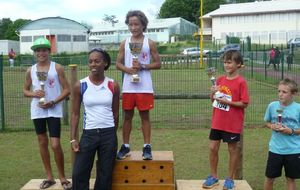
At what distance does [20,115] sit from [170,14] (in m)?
109

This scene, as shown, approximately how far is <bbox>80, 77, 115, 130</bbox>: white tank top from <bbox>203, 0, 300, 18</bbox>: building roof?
74.4 m

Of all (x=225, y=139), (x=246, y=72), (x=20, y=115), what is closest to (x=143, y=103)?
(x=225, y=139)

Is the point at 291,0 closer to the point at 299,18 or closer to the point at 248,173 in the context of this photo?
the point at 299,18

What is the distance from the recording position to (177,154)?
953cm

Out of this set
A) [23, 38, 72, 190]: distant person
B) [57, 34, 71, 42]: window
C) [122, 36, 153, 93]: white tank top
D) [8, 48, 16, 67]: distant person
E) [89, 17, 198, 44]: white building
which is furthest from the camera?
[89, 17, 198, 44]: white building

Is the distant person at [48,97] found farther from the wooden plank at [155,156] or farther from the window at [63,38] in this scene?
the window at [63,38]

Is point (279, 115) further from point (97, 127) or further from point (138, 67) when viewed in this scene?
point (97, 127)

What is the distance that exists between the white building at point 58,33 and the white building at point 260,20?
19.9 meters

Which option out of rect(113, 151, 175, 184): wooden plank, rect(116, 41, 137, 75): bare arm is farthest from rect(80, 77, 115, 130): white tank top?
rect(113, 151, 175, 184): wooden plank

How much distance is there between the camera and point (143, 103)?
21.1ft

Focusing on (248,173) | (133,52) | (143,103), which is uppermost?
(133,52)

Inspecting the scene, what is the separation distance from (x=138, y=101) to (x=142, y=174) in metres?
0.88

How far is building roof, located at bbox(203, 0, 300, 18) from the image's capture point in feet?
260

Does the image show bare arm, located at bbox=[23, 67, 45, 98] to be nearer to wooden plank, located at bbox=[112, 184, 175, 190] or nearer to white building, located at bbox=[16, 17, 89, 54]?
wooden plank, located at bbox=[112, 184, 175, 190]
